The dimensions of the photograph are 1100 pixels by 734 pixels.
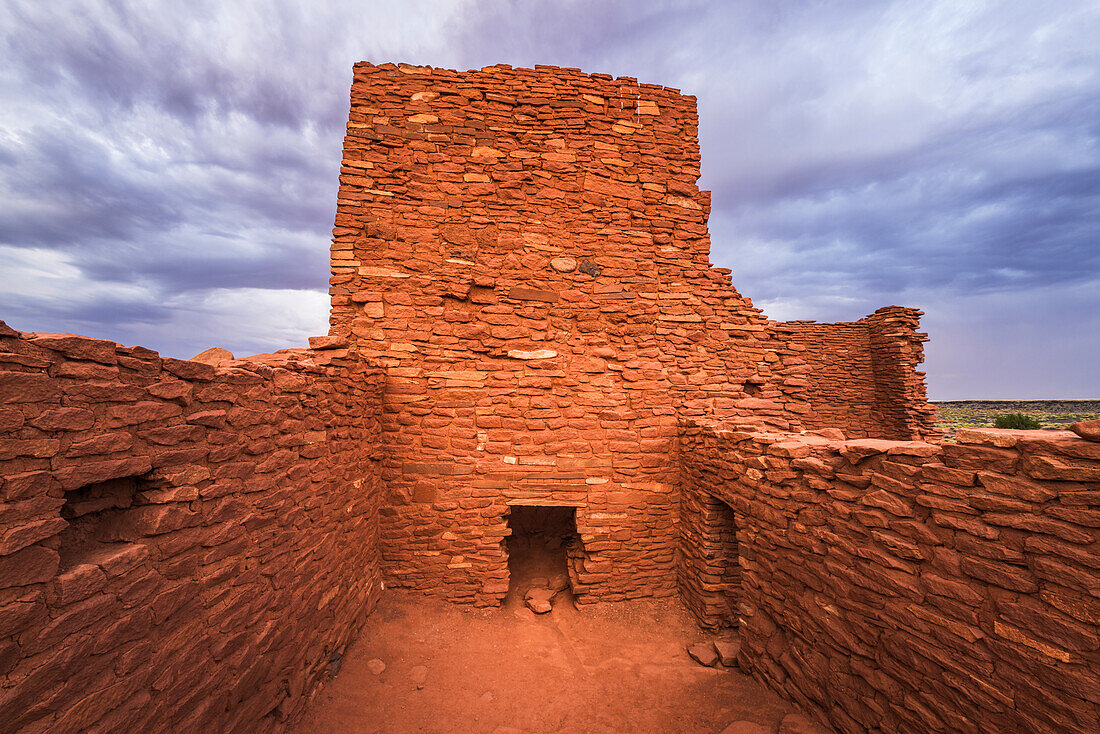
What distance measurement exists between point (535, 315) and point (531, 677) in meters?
4.14

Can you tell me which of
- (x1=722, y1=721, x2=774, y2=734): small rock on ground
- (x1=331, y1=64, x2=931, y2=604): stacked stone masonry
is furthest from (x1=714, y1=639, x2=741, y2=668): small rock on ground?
(x1=331, y1=64, x2=931, y2=604): stacked stone masonry

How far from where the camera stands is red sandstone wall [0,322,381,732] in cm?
159

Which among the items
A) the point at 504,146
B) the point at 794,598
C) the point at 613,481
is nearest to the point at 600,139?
the point at 504,146

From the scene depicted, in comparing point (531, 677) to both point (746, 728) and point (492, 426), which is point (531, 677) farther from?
point (492, 426)

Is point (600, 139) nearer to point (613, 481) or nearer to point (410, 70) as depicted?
point (410, 70)

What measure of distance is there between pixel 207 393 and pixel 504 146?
4.86 meters

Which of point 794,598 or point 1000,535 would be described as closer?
point 1000,535

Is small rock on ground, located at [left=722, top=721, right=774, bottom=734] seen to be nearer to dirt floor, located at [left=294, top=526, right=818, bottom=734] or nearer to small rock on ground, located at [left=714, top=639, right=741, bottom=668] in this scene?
dirt floor, located at [left=294, top=526, right=818, bottom=734]

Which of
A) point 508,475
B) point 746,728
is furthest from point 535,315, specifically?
point 746,728

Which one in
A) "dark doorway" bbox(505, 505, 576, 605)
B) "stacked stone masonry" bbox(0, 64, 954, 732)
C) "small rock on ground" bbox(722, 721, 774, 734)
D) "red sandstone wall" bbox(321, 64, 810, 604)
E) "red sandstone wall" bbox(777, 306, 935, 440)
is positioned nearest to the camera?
"stacked stone masonry" bbox(0, 64, 954, 732)

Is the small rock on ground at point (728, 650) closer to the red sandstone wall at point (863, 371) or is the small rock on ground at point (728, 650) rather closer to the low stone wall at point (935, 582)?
the low stone wall at point (935, 582)

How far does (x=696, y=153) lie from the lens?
6035mm

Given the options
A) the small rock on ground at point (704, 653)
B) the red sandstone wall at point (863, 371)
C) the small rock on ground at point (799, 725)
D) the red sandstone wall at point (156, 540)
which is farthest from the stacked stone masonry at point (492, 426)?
the red sandstone wall at point (863, 371)

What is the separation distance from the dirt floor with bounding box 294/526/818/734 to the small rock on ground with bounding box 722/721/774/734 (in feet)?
0.22
